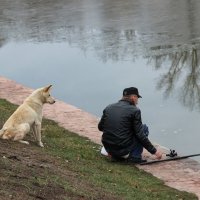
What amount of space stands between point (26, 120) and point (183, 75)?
28.8 feet

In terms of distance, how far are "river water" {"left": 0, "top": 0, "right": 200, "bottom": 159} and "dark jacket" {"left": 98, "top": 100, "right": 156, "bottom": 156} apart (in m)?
1.90

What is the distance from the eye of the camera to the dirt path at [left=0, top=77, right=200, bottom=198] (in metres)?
9.90

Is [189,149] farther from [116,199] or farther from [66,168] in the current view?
[116,199]

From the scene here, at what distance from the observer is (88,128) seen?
13516mm

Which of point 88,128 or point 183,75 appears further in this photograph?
point 183,75

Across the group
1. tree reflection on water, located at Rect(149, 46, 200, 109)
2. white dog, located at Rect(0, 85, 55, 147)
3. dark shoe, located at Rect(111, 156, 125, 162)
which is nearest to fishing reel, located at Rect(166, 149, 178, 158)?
dark shoe, located at Rect(111, 156, 125, 162)

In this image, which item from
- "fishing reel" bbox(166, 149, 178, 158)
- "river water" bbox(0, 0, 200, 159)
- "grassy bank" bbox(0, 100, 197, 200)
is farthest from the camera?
"river water" bbox(0, 0, 200, 159)

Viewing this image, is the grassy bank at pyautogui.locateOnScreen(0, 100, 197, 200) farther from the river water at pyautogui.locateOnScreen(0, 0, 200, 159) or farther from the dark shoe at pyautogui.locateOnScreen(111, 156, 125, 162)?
the river water at pyautogui.locateOnScreen(0, 0, 200, 159)

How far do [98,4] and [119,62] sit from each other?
14.5 metres

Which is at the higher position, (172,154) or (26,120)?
(26,120)

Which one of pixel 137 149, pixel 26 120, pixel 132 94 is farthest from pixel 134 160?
pixel 26 120

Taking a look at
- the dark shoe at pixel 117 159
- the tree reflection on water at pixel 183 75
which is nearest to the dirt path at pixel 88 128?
the dark shoe at pixel 117 159

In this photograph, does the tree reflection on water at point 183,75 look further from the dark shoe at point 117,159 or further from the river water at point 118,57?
the dark shoe at point 117,159

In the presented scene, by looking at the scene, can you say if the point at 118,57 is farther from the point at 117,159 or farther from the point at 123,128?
the point at 123,128
